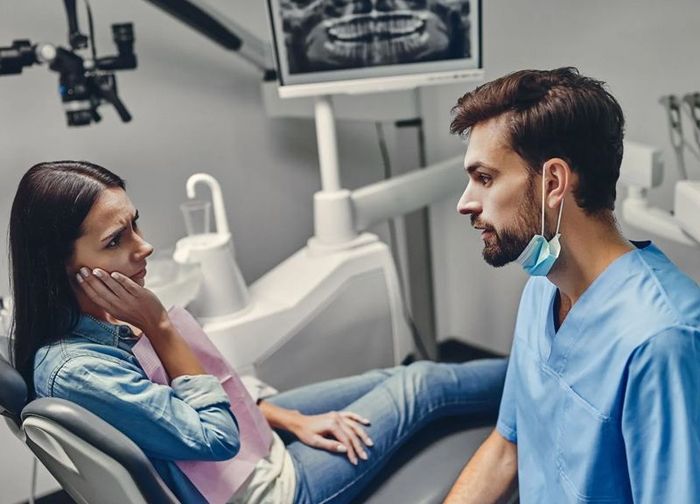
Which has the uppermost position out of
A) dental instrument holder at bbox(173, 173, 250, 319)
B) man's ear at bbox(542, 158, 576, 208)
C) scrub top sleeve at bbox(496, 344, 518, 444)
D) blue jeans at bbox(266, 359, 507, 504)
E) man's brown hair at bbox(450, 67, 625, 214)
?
man's brown hair at bbox(450, 67, 625, 214)

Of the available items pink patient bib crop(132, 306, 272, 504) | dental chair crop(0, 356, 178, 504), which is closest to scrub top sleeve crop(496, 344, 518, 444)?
pink patient bib crop(132, 306, 272, 504)

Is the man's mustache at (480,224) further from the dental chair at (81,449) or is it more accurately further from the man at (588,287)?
the dental chair at (81,449)

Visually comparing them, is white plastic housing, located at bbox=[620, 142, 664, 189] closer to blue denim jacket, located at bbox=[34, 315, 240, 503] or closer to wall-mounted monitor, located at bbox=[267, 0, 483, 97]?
wall-mounted monitor, located at bbox=[267, 0, 483, 97]

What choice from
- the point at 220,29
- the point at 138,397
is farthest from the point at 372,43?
the point at 138,397

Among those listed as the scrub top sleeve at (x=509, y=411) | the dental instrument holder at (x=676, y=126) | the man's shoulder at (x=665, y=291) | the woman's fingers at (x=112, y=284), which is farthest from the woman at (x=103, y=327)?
the dental instrument holder at (x=676, y=126)

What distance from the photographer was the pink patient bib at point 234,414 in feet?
3.23

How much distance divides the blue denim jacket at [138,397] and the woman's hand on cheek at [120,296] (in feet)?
0.13

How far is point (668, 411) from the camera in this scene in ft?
2.46

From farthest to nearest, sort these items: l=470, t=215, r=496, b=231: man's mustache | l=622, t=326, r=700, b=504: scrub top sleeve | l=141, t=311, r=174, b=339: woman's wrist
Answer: l=141, t=311, r=174, b=339: woman's wrist → l=470, t=215, r=496, b=231: man's mustache → l=622, t=326, r=700, b=504: scrub top sleeve

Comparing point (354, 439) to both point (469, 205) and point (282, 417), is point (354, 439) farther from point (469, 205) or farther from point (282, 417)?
point (469, 205)

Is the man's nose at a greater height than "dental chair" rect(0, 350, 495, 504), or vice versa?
the man's nose

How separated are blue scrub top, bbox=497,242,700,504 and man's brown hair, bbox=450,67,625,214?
11cm

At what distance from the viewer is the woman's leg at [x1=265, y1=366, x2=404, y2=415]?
1335 millimetres

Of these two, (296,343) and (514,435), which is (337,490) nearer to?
(514,435)
